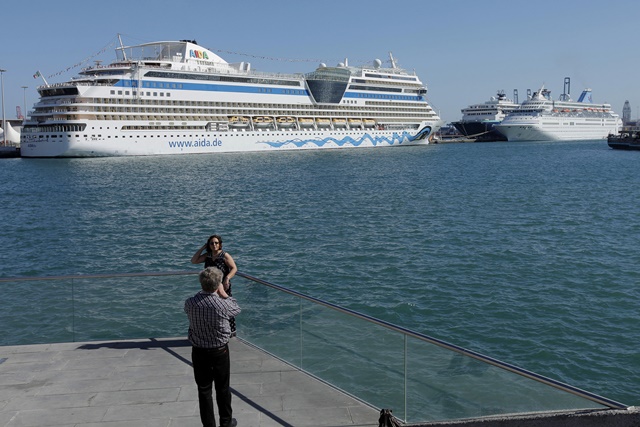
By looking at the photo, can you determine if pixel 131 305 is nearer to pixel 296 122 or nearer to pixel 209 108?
pixel 209 108

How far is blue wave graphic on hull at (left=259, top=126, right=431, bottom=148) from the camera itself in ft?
292

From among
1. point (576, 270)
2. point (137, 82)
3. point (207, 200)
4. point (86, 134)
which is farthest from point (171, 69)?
point (576, 270)

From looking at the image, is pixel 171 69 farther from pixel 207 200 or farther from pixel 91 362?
pixel 91 362

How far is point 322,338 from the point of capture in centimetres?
702

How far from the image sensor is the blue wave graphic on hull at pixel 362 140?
89.1 m

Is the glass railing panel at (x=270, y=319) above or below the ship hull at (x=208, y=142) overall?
below

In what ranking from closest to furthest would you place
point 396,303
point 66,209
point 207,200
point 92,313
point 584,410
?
point 584,410, point 92,313, point 396,303, point 66,209, point 207,200

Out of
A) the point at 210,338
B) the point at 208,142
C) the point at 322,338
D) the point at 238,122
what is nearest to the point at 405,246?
the point at 322,338

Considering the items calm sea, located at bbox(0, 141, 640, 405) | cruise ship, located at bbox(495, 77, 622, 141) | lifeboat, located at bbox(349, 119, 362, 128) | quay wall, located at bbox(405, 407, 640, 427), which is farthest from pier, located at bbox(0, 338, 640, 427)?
cruise ship, located at bbox(495, 77, 622, 141)

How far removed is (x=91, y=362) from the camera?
736cm

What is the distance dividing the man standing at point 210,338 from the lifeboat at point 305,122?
8648 cm

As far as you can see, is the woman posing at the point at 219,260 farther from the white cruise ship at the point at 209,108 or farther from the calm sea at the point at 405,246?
the white cruise ship at the point at 209,108

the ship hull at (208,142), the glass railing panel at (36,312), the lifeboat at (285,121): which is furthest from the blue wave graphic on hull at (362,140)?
the glass railing panel at (36,312)

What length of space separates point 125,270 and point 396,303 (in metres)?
9.30
